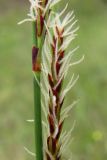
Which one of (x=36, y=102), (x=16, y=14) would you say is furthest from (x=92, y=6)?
(x=36, y=102)

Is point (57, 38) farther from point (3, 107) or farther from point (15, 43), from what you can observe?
point (15, 43)

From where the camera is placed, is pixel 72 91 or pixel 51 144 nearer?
pixel 51 144

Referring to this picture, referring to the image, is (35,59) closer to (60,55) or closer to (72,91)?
(60,55)

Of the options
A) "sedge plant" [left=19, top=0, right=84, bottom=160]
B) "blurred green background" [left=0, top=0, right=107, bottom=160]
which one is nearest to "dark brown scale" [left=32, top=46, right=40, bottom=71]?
"sedge plant" [left=19, top=0, right=84, bottom=160]

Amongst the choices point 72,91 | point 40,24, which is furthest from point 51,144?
point 72,91

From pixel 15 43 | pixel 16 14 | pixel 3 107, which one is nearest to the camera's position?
pixel 3 107

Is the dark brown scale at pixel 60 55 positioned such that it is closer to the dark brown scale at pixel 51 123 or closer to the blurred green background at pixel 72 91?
the dark brown scale at pixel 51 123
